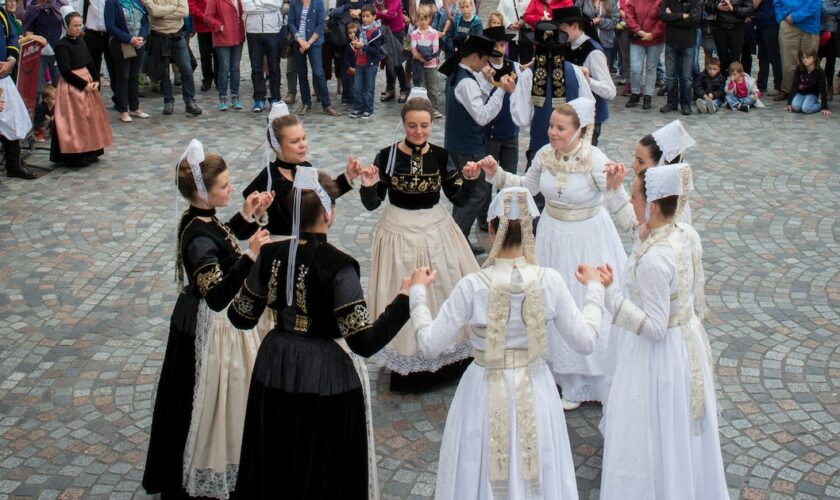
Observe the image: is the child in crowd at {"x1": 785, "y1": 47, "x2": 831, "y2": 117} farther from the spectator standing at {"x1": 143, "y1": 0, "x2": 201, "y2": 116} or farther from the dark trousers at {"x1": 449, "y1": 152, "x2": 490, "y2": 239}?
the spectator standing at {"x1": 143, "y1": 0, "x2": 201, "y2": 116}

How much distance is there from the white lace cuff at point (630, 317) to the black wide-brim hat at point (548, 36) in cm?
397

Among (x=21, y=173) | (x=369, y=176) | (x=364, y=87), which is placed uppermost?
(x=369, y=176)

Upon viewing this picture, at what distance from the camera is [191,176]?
502cm

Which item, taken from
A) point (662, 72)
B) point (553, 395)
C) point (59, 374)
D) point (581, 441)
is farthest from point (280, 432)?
point (662, 72)

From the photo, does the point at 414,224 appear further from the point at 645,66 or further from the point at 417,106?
the point at 645,66

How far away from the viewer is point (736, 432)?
19.6 feet

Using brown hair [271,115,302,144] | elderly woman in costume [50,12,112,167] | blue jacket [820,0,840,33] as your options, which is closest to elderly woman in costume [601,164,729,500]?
brown hair [271,115,302,144]

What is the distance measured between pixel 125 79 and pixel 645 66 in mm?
7002

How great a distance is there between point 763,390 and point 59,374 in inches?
185

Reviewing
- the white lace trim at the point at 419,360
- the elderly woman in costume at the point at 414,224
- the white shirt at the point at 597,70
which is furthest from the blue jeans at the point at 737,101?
the white lace trim at the point at 419,360

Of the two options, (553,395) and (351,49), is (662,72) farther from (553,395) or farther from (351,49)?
(553,395)

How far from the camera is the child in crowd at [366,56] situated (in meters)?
13.0

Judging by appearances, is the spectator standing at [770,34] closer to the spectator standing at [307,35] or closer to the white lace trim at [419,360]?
the spectator standing at [307,35]

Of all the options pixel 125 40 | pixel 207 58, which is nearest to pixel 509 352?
pixel 125 40
